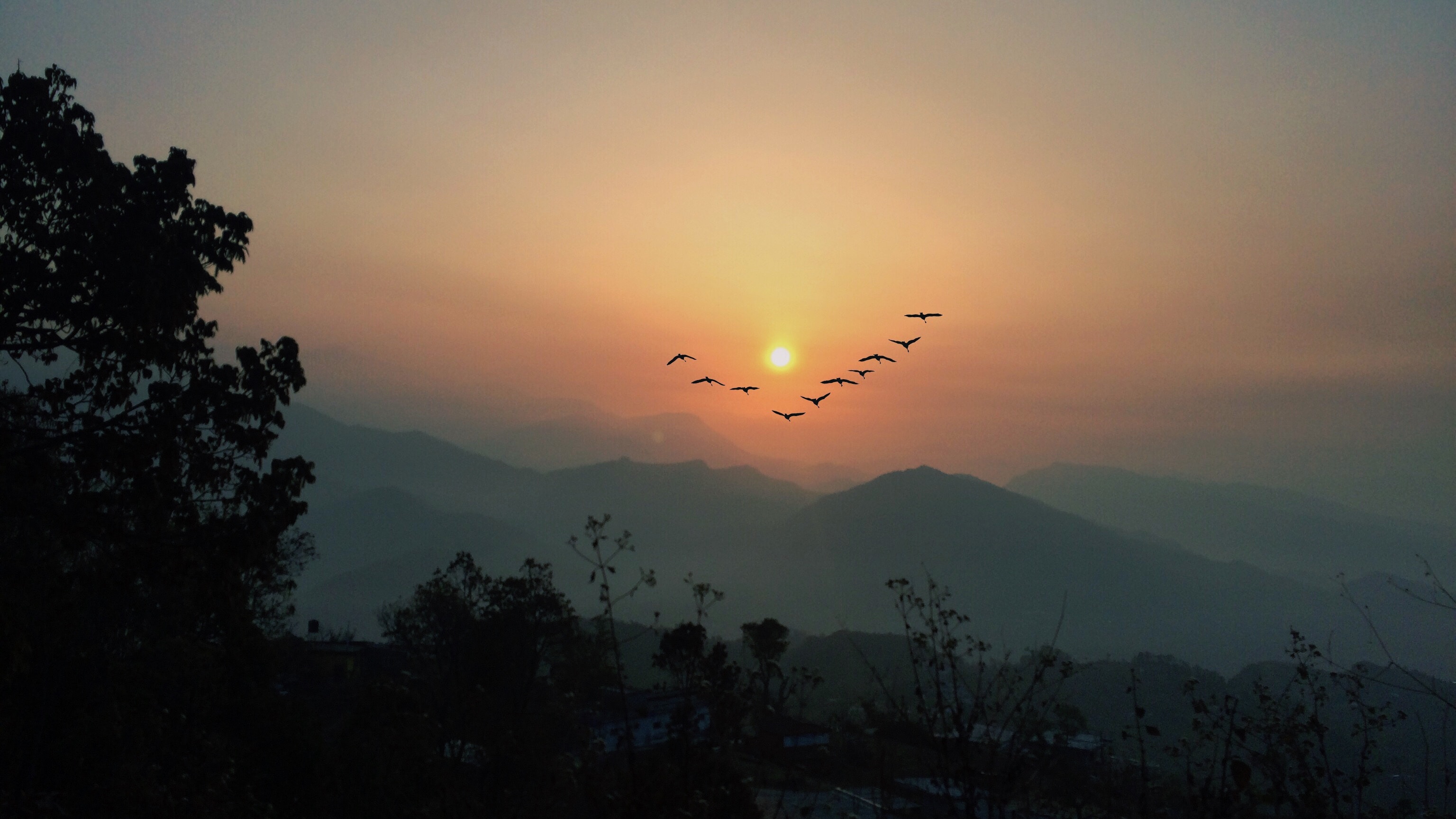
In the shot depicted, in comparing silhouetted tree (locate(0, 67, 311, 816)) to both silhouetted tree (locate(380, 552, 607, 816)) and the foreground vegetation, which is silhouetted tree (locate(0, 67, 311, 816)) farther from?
silhouetted tree (locate(380, 552, 607, 816))

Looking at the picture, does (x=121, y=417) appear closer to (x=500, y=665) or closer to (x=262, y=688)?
(x=262, y=688)

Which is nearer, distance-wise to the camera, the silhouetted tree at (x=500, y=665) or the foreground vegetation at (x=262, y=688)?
the foreground vegetation at (x=262, y=688)

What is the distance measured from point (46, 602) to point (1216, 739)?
16461 mm

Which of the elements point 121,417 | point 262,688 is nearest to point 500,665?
point 262,688

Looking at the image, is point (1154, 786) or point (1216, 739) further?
point (1216, 739)

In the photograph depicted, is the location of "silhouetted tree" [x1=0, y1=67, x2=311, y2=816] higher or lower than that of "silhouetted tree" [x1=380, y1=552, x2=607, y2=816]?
higher

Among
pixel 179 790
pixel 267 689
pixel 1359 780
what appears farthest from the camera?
pixel 267 689

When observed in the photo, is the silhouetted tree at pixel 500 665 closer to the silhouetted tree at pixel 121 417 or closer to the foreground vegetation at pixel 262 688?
the foreground vegetation at pixel 262 688

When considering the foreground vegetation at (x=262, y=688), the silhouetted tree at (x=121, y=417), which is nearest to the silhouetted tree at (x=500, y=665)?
the foreground vegetation at (x=262, y=688)

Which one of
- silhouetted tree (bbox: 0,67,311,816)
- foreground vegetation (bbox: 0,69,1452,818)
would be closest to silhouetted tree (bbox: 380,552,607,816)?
foreground vegetation (bbox: 0,69,1452,818)

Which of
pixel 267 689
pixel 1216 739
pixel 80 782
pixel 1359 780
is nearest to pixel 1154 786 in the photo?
pixel 1216 739

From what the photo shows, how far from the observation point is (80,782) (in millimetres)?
15812

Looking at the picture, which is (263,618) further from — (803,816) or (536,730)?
(803,816)

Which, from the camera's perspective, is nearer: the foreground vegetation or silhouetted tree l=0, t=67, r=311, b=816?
the foreground vegetation
